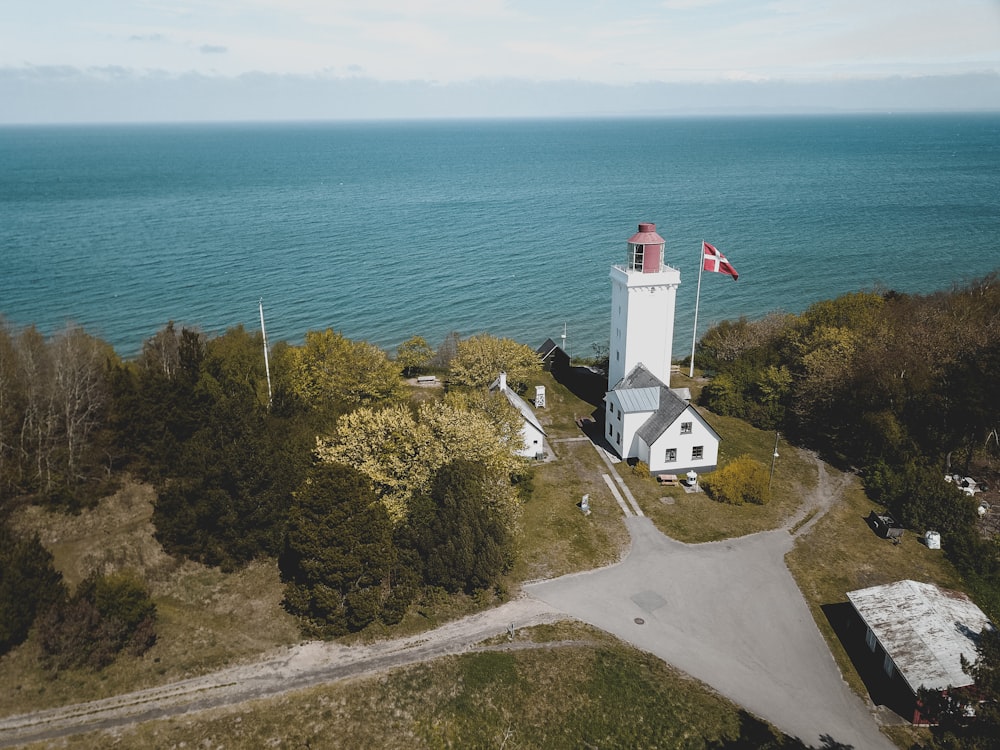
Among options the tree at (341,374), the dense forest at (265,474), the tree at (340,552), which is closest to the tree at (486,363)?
the tree at (341,374)

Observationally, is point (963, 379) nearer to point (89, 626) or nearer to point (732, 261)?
point (89, 626)

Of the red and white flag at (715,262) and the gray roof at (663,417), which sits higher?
the red and white flag at (715,262)

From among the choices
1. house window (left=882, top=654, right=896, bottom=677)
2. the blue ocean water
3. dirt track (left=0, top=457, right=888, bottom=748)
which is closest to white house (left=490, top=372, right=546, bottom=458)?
dirt track (left=0, top=457, right=888, bottom=748)

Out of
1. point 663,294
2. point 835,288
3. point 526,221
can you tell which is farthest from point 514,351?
point 526,221

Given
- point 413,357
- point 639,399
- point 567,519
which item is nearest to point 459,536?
point 567,519

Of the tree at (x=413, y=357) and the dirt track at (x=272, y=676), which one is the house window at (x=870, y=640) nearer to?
the dirt track at (x=272, y=676)

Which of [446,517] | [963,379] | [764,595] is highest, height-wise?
[963,379]

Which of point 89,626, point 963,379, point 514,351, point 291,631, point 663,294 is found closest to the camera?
point 89,626

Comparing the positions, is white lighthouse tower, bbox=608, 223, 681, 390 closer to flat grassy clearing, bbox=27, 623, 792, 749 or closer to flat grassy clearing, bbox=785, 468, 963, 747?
flat grassy clearing, bbox=785, 468, 963, 747
